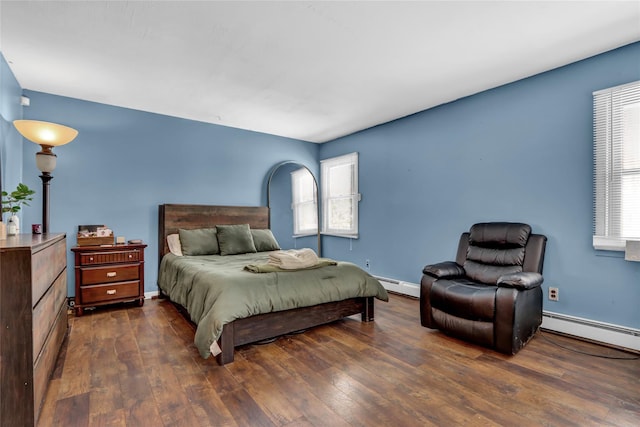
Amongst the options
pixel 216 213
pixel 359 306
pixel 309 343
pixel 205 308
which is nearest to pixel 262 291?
pixel 205 308

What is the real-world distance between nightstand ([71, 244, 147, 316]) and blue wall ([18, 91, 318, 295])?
1.36 feet

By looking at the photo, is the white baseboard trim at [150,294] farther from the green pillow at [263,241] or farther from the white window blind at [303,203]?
the white window blind at [303,203]

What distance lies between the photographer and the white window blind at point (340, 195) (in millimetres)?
5191

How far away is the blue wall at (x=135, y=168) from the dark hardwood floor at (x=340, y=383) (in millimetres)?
1535

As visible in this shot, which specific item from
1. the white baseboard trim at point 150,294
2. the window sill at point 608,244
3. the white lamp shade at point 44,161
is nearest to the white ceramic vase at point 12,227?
the white lamp shade at point 44,161

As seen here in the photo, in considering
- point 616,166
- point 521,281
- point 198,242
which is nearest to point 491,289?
point 521,281

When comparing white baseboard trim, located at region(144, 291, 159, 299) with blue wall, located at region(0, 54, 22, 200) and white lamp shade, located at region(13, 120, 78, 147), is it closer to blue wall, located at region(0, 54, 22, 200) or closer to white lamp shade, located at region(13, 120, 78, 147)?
blue wall, located at region(0, 54, 22, 200)

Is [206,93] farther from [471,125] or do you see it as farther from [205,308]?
[471,125]

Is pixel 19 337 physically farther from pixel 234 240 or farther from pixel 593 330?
pixel 593 330

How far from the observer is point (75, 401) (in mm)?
1850

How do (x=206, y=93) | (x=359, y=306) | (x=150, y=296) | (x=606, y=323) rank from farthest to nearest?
(x=150, y=296) → (x=206, y=93) → (x=359, y=306) → (x=606, y=323)

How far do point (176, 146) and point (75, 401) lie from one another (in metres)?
3.34

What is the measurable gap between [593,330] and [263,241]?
375 centimetres

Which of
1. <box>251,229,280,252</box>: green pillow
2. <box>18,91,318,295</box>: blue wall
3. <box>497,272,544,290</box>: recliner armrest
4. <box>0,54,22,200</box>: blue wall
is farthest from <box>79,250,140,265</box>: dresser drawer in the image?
<box>497,272,544,290</box>: recliner armrest
